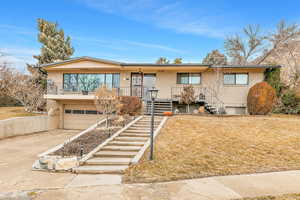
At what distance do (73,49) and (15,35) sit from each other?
24.2ft

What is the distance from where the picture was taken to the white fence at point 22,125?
10.1 metres

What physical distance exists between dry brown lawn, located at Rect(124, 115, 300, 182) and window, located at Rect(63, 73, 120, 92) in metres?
6.97

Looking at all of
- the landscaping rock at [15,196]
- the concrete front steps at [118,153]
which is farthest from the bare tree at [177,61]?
the landscaping rock at [15,196]

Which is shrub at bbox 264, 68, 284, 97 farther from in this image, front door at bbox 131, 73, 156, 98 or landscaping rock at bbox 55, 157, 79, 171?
landscaping rock at bbox 55, 157, 79, 171

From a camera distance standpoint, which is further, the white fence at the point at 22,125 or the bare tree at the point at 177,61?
the bare tree at the point at 177,61

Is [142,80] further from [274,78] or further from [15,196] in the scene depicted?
[15,196]

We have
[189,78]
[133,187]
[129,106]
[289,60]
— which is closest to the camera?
[133,187]

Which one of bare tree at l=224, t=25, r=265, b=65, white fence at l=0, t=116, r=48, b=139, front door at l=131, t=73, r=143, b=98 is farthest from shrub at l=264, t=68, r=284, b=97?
white fence at l=0, t=116, r=48, b=139

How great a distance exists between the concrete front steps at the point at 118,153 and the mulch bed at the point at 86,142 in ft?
1.69

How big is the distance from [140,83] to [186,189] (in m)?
11.6

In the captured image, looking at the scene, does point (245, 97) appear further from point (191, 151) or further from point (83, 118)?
point (83, 118)

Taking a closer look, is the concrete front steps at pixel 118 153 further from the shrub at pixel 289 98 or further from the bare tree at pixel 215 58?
the bare tree at pixel 215 58

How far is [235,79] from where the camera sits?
1378cm

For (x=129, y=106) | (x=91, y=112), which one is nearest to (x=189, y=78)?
(x=129, y=106)
